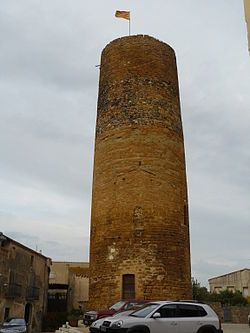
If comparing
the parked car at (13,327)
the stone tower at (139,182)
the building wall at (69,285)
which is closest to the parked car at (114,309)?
the stone tower at (139,182)

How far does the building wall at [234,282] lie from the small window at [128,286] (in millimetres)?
31038

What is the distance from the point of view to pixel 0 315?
25.8 meters

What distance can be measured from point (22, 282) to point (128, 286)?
43.1 ft

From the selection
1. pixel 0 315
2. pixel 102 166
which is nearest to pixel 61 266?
pixel 0 315

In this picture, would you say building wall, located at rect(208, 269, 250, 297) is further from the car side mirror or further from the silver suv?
the car side mirror

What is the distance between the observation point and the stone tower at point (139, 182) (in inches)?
747

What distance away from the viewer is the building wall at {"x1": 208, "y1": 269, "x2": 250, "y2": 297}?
154 feet

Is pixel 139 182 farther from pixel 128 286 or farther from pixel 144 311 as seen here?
pixel 144 311

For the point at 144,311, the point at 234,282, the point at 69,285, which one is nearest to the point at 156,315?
the point at 144,311

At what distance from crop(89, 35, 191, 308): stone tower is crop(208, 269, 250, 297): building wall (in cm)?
2942

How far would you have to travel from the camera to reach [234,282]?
4984 centimetres

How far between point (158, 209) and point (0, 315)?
12.6m

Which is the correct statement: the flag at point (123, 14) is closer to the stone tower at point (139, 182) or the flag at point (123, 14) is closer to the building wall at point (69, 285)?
the stone tower at point (139, 182)

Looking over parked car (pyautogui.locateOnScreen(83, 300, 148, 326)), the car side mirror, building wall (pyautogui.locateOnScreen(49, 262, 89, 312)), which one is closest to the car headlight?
the car side mirror
